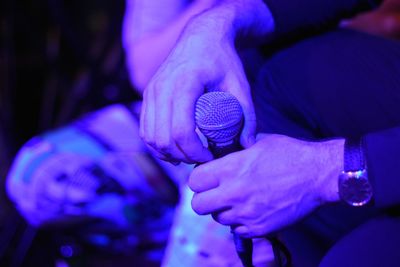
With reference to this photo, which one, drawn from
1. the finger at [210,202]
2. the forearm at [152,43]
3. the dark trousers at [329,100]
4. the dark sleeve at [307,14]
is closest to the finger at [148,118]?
the finger at [210,202]

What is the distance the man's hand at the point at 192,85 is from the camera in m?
0.68

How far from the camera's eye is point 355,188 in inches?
27.8

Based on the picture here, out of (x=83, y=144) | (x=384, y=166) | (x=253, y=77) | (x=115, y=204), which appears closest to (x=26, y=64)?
(x=83, y=144)

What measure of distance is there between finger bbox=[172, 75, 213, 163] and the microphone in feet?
0.03

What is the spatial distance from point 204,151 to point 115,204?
97cm

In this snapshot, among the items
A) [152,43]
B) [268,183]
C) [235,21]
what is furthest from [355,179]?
[152,43]

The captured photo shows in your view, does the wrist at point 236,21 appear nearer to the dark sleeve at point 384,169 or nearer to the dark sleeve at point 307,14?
the dark sleeve at point 307,14

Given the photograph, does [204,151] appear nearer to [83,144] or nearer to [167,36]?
[167,36]

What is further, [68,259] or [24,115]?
[24,115]

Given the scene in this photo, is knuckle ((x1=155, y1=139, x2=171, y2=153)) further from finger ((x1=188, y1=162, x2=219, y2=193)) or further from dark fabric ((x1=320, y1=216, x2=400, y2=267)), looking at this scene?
dark fabric ((x1=320, y1=216, x2=400, y2=267))

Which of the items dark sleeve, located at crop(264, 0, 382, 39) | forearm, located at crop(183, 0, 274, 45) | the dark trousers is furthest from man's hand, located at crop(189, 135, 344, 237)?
dark sleeve, located at crop(264, 0, 382, 39)

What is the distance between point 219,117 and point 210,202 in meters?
0.14

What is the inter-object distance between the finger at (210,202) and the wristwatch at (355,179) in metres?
0.18

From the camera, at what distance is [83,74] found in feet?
8.84
